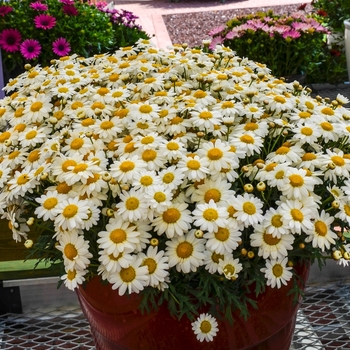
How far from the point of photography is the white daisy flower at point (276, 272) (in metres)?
0.84

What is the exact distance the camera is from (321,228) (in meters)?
0.86

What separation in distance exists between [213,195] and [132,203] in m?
0.12

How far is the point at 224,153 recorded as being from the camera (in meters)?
0.90

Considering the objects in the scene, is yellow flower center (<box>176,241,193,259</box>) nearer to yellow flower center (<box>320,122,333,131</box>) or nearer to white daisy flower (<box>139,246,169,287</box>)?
white daisy flower (<box>139,246,169,287</box>)

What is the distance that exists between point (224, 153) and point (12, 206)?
37cm

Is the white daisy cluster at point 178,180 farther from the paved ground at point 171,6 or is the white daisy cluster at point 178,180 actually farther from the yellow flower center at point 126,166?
the paved ground at point 171,6

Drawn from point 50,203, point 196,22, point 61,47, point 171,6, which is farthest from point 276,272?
point 171,6

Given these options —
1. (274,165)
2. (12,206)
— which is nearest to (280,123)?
(274,165)

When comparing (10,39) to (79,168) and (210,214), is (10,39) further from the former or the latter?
(210,214)

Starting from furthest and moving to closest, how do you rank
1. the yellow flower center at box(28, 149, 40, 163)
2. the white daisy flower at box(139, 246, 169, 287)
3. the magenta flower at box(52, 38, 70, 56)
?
the magenta flower at box(52, 38, 70, 56) < the yellow flower center at box(28, 149, 40, 163) < the white daisy flower at box(139, 246, 169, 287)

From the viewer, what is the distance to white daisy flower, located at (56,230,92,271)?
0.83 meters

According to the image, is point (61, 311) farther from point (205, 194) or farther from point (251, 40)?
point (251, 40)

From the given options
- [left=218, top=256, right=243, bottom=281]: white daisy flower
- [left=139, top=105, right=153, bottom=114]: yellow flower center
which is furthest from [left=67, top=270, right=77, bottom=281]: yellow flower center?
[left=139, top=105, right=153, bottom=114]: yellow flower center

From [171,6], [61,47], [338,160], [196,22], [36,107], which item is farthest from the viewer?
[171,6]
